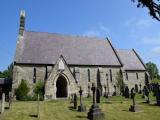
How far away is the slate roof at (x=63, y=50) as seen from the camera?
116 ft

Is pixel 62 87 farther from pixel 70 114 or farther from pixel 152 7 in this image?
pixel 152 7

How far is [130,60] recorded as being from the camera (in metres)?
45.8

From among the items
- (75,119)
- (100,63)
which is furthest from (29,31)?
(75,119)

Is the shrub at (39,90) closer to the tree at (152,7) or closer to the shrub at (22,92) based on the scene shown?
the shrub at (22,92)

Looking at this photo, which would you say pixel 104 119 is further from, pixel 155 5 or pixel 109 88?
pixel 109 88

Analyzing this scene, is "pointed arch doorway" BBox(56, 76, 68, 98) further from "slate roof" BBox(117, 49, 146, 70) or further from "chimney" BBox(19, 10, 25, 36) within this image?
"slate roof" BBox(117, 49, 146, 70)

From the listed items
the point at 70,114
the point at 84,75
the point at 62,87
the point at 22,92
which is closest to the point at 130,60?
the point at 84,75

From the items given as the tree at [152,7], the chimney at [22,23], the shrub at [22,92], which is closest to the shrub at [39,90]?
the shrub at [22,92]

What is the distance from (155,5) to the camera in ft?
29.8

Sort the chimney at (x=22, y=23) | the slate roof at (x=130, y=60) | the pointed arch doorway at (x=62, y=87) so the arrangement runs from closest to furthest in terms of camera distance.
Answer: the pointed arch doorway at (x=62, y=87), the chimney at (x=22, y=23), the slate roof at (x=130, y=60)

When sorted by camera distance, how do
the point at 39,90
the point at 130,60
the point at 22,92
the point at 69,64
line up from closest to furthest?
1. the point at 22,92
2. the point at 39,90
3. the point at 69,64
4. the point at 130,60

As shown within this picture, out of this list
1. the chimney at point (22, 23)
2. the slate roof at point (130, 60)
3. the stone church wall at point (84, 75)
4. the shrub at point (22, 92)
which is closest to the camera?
the shrub at point (22, 92)

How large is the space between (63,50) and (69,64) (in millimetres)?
3675

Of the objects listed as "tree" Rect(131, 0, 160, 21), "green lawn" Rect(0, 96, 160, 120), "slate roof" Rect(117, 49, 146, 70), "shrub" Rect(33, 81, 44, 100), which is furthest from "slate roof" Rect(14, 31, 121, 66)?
"tree" Rect(131, 0, 160, 21)
